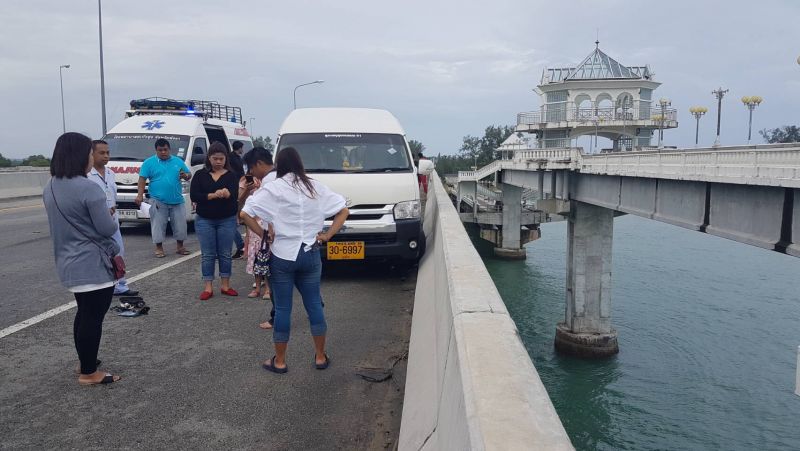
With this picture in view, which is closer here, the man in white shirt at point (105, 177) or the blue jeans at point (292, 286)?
the blue jeans at point (292, 286)

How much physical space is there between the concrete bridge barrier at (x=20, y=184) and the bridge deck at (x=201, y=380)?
18.8m

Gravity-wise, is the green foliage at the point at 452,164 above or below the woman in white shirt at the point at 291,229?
above

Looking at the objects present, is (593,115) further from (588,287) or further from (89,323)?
(89,323)

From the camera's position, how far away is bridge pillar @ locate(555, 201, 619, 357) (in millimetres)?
19125

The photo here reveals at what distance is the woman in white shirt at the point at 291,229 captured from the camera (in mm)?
4590

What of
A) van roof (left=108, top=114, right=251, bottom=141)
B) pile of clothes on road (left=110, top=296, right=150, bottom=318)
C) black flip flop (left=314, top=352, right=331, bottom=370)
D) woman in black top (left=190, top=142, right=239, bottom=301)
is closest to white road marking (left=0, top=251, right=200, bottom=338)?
pile of clothes on road (left=110, top=296, right=150, bottom=318)

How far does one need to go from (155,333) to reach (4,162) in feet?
157

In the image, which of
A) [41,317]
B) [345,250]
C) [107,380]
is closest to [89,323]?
[107,380]

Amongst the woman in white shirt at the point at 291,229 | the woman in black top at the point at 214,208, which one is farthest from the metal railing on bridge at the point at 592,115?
the woman in white shirt at the point at 291,229

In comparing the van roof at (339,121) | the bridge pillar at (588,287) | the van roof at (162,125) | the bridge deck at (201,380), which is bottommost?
the bridge pillar at (588,287)

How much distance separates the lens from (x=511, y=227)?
126 ft

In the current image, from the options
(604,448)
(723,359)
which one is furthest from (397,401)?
(723,359)

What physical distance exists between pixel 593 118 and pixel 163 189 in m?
43.1

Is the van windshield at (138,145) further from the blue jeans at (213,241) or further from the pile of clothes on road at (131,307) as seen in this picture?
the pile of clothes on road at (131,307)
